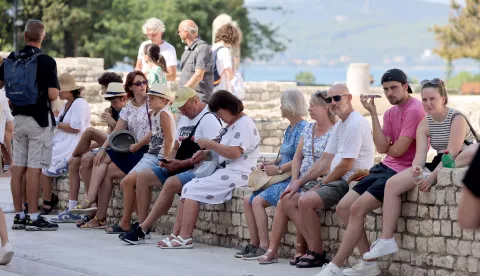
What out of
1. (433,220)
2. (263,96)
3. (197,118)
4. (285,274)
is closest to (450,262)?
(433,220)

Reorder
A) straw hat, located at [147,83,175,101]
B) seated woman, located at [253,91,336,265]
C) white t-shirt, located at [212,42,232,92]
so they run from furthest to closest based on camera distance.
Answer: white t-shirt, located at [212,42,232,92] → straw hat, located at [147,83,175,101] → seated woman, located at [253,91,336,265]

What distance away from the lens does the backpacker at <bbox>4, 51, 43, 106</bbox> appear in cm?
1031

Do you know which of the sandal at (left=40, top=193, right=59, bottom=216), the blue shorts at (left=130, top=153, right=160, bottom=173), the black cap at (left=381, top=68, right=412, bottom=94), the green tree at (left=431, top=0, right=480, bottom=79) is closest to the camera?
the black cap at (left=381, top=68, right=412, bottom=94)

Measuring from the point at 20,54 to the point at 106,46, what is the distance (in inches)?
1669

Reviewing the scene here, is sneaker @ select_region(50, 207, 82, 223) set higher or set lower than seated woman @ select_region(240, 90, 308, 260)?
lower

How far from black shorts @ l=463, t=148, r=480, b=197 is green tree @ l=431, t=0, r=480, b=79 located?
6082 cm

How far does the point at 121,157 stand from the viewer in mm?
10789

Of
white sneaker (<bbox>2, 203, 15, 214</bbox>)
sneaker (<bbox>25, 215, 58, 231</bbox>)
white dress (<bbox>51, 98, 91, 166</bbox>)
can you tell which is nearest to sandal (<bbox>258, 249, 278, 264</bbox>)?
sneaker (<bbox>25, 215, 58, 231</bbox>)

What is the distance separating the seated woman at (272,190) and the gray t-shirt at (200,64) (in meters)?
3.53

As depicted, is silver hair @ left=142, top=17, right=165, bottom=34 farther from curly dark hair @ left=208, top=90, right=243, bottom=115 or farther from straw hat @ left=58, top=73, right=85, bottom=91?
curly dark hair @ left=208, top=90, right=243, bottom=115

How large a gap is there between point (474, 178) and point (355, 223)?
13.0 feet

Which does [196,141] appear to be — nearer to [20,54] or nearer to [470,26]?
[20,54]

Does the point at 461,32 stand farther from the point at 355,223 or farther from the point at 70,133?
the point at 355,223

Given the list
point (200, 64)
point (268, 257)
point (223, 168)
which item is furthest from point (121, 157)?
point (268, 257)
